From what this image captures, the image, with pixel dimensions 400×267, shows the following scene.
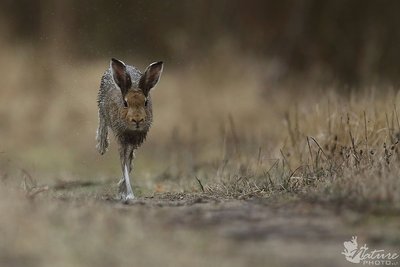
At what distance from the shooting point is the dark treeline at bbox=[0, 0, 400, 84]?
21.2 m

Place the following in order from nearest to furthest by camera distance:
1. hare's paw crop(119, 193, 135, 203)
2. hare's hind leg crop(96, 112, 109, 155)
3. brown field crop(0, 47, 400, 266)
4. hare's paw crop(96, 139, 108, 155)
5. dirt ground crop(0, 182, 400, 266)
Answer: dirt ground crop(0, 182, 400, 266)
brown field crop(0, 47, 400, 266)
hare's paw crop(119, 193, 135, 203)
hare's hind leg crop(96, 112, 109, 155)
hare's paw crop(96, 139, 108, 155)

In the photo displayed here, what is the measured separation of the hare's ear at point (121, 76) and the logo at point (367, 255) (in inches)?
172

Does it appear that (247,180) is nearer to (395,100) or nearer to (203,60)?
(395,100)

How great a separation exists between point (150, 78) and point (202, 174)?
10.3ft

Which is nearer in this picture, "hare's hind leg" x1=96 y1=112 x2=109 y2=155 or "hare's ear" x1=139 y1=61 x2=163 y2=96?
"hare's ear" x1=139 y1=61 x2=163 y2=96

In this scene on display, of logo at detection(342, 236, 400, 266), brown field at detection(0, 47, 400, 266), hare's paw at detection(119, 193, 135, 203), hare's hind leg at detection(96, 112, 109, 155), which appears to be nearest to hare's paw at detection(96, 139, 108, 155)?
hare's hind leg at detection(96, 112, 109, 155)

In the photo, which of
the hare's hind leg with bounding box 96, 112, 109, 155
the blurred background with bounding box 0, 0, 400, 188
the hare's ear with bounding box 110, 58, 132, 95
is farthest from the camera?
the blurred background with bounding box 0, 0, 400, 188

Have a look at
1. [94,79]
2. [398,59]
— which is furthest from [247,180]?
[398,59]

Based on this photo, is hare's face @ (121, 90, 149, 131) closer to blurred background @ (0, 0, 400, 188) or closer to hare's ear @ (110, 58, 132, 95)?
hare's ear @ (110, 58, 132, 95)

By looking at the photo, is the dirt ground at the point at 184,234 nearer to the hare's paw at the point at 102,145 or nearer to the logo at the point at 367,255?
the logo at the point at 367,255

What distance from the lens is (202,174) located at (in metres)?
13.9

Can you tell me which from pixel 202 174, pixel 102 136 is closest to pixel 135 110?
pixel 102 136

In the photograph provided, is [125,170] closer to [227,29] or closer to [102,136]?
[102,136]

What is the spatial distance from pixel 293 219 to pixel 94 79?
11874 mm
